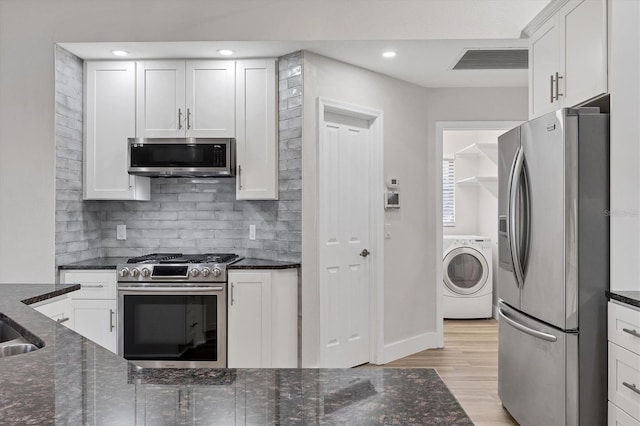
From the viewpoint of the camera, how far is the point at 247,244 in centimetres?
390

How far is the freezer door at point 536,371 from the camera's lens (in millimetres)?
2305

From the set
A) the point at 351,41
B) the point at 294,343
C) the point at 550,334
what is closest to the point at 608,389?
the point at 550,334

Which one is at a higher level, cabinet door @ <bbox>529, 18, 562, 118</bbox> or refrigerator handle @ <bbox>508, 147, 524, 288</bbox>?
cabinet door @ <bbox>529, 18, 562, 118</bbox>

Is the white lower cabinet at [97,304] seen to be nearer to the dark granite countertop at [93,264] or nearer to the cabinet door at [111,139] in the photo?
the dark granite countertop at [93,264]

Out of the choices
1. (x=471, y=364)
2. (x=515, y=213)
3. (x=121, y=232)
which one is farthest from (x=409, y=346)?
(x=121, y=232)

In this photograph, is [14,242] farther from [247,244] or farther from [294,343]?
[294,343]

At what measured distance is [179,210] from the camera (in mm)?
3967

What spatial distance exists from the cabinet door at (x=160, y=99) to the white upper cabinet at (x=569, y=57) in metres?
2.51

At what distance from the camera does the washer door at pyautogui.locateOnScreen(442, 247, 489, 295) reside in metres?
5.55

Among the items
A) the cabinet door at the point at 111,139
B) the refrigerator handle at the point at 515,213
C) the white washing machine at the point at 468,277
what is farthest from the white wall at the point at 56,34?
the white washing machine at the point at 468,277

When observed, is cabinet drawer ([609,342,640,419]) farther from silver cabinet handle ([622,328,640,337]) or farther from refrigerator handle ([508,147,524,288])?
refrigerator handle ([508,147,524,288])

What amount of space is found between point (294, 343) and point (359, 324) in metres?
0.78

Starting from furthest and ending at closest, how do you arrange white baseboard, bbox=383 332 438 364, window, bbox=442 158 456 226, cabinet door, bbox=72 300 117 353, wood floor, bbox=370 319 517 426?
window, bbox=442 158 456 226 < white baseboard, bbox=383 332 438 364 < cabinet door, bbox=72 300 117 353 < wood floor, bbox=370 319 517 426

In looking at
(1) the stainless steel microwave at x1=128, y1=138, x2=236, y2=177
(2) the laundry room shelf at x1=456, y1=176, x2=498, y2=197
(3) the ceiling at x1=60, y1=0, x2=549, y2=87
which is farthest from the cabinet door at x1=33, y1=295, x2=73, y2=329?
(2) the laundry room shelf at x1=456, y1=176, x2=498, y2=197
